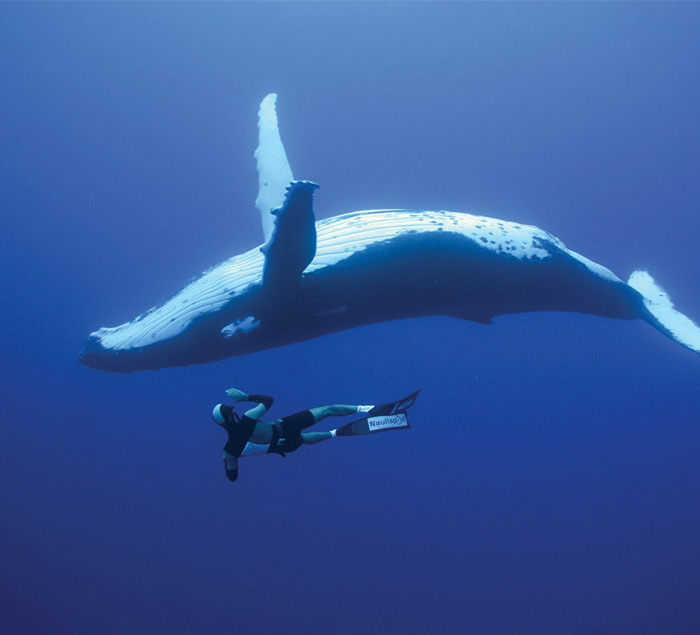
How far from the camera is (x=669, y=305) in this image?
6.25 m

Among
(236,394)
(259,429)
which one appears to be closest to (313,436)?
(259,429)

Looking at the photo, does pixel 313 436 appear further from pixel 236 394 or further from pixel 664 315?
pixel 664 315

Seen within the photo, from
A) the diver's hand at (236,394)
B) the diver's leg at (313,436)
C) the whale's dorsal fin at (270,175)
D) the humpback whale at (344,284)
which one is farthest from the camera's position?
the diver's leg at (313,436)

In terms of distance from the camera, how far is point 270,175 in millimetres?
5117

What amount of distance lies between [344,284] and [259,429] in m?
2.30

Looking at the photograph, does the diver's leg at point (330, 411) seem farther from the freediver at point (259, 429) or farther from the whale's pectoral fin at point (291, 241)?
the whale's pectoral fin at point (291, 241)

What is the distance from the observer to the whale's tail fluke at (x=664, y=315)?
5.50 metres

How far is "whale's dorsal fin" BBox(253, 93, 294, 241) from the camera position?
498cm

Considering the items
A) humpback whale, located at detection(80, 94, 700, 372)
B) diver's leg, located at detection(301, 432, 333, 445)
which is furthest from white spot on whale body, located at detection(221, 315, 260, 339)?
diver's leg, located at detection(301, 432, 333, 445)

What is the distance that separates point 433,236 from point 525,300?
1545mm

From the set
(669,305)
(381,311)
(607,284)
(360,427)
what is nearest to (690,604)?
(669,305)

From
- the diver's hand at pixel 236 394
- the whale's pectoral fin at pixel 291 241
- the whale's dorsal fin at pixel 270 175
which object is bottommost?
the diver's hand at pixel 236 394

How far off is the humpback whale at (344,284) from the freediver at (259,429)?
0.65 meters

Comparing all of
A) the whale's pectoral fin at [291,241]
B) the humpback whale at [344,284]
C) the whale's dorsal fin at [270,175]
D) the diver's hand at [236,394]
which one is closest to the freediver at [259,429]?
the diver's hand at [236,394]
